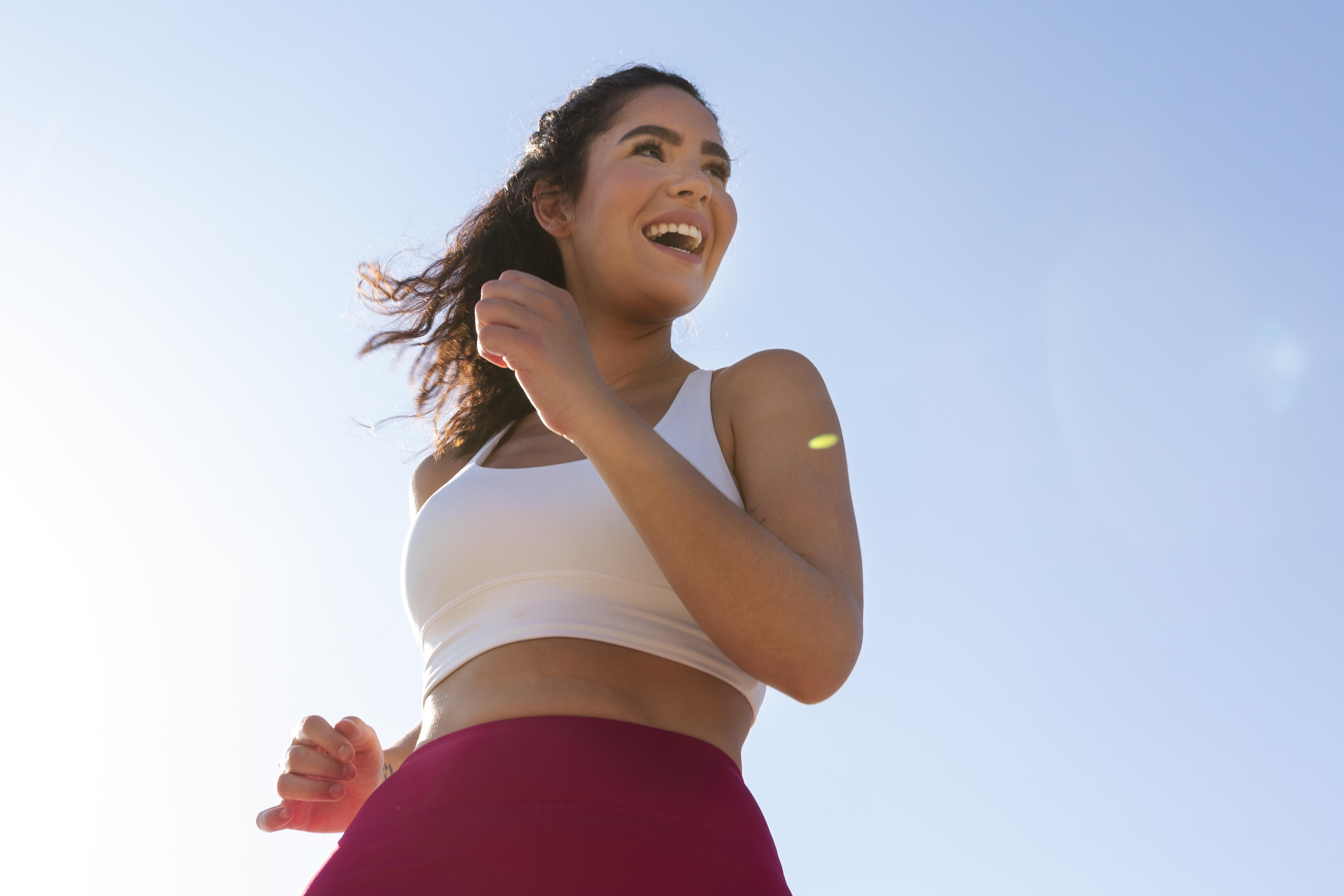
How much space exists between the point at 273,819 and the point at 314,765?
137 mm

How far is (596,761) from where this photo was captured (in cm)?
195

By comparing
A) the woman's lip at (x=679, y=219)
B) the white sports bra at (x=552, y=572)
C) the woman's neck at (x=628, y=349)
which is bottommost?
the white sports bra at (x=552, y=572)

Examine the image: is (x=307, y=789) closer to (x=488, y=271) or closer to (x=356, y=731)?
(x=356, y=731)

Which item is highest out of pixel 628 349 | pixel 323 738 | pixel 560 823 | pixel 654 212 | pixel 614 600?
pixel 654 212

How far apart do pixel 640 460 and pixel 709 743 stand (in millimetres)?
A: 645

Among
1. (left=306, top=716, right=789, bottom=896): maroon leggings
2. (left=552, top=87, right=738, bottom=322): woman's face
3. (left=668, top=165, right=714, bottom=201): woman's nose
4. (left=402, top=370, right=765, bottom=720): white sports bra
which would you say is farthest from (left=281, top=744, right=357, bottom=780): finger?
(left=668, top=165, right=714, bottom=201): woman's nose

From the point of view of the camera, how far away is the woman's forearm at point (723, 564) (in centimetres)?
186

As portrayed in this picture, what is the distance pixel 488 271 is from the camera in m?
3.84

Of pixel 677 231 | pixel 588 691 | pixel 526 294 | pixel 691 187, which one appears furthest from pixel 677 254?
pixel 588 691

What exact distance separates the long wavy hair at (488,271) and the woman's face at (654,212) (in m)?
0.13

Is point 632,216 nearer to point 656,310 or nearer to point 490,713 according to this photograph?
point 656,310

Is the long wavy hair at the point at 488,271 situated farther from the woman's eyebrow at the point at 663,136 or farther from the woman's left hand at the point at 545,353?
the woman's left hand at the point at 545,353

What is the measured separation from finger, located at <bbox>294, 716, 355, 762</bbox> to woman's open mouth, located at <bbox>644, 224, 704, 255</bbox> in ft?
4.91

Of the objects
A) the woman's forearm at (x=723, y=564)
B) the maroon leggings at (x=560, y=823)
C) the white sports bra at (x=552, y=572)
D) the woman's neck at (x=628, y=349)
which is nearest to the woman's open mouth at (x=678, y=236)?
the woman's neck at (x=628, y=349)
